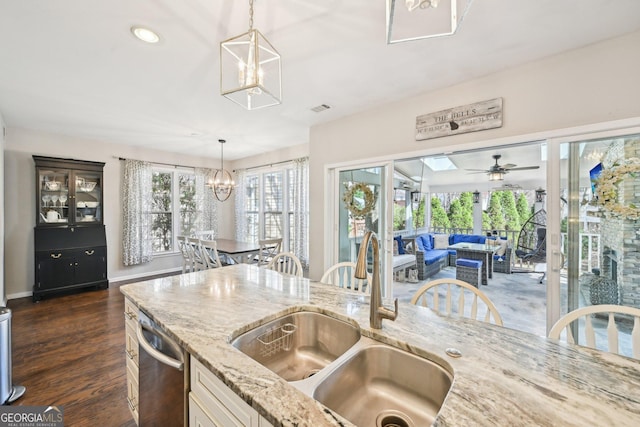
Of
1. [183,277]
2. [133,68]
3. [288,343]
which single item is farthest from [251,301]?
[133,68]

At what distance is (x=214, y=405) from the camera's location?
3.00 ft

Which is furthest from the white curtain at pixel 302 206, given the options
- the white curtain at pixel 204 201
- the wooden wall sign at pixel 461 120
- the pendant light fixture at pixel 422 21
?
the pendant light fixture at pixel 422 21

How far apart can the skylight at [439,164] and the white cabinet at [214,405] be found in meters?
6.35

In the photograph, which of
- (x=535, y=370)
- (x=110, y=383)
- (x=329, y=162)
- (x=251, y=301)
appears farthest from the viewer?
(x=329, y=162)

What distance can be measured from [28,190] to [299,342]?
523 centimetres

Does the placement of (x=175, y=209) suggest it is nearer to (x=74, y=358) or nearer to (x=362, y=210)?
(x=74, y=358)

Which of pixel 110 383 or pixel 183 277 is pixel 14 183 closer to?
pixel 110 383

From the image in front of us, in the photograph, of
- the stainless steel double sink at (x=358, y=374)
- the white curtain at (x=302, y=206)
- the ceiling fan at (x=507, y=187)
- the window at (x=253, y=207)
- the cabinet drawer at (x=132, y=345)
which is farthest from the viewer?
the ceiling fan at (x=507, y=187)

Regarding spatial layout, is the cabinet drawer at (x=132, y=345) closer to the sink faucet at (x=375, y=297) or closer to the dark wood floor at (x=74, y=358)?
the dark wood floor at (x=74, y=358)

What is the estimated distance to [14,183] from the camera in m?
3.90

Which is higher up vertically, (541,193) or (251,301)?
(541,193)

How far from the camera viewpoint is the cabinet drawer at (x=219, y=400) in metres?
0.79

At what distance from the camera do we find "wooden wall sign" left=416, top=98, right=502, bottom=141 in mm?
2367

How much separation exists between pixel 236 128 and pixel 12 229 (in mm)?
3656
